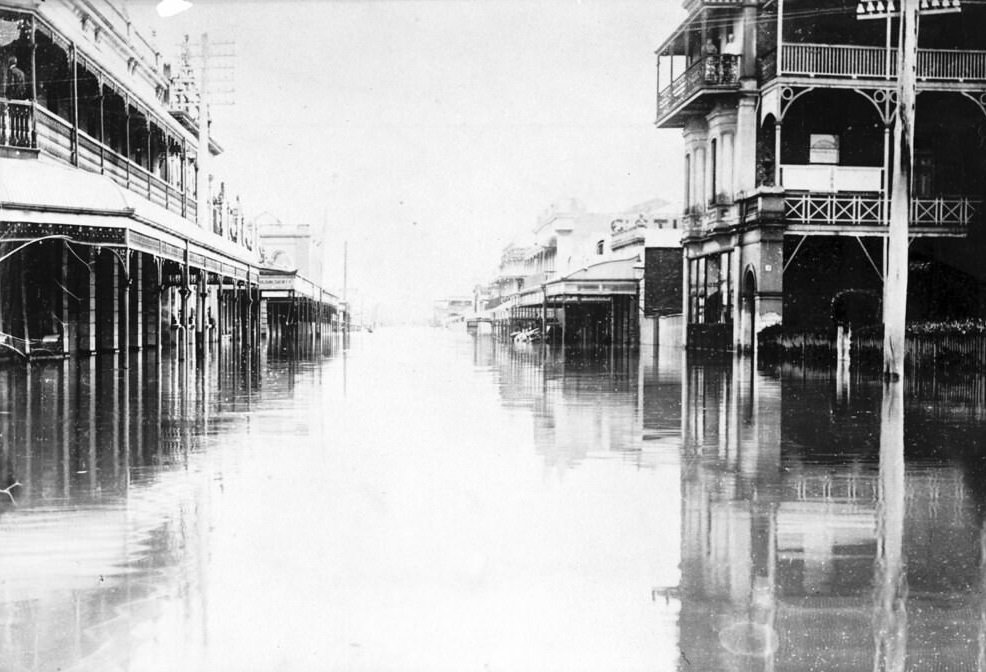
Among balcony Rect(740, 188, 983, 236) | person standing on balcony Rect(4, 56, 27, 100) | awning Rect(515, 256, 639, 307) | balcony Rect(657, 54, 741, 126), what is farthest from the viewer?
awning Rect(515, 256, 639, 307)

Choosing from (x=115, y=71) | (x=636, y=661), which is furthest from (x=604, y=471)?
(x=115, y=71)

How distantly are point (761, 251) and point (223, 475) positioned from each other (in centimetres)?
2302

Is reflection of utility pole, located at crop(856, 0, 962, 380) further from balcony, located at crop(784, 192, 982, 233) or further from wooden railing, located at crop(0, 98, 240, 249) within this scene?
wooden railing, located at crop(0, 98, 240, 249)

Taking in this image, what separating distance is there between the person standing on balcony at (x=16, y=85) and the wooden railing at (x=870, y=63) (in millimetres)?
18914

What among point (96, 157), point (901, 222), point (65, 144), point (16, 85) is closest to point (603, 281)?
point (96, 157)

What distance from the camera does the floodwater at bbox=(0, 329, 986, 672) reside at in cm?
381

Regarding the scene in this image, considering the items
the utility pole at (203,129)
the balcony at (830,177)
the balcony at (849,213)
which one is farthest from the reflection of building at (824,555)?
the utility pole at (203,129)

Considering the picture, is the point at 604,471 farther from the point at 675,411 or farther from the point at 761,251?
the point at 761,251

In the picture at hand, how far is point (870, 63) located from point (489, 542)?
26418mm

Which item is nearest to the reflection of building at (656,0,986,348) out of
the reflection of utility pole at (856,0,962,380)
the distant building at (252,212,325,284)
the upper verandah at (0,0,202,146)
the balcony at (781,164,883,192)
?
the balcony at (781,164,883,192)

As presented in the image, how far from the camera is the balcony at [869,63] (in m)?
27.9

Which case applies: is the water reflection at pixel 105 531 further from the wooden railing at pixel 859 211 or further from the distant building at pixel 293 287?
the distant building at pixel 293 287

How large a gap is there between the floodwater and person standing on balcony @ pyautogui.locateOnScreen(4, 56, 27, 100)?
11531mm

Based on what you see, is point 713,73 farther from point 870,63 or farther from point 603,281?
point 603,281
